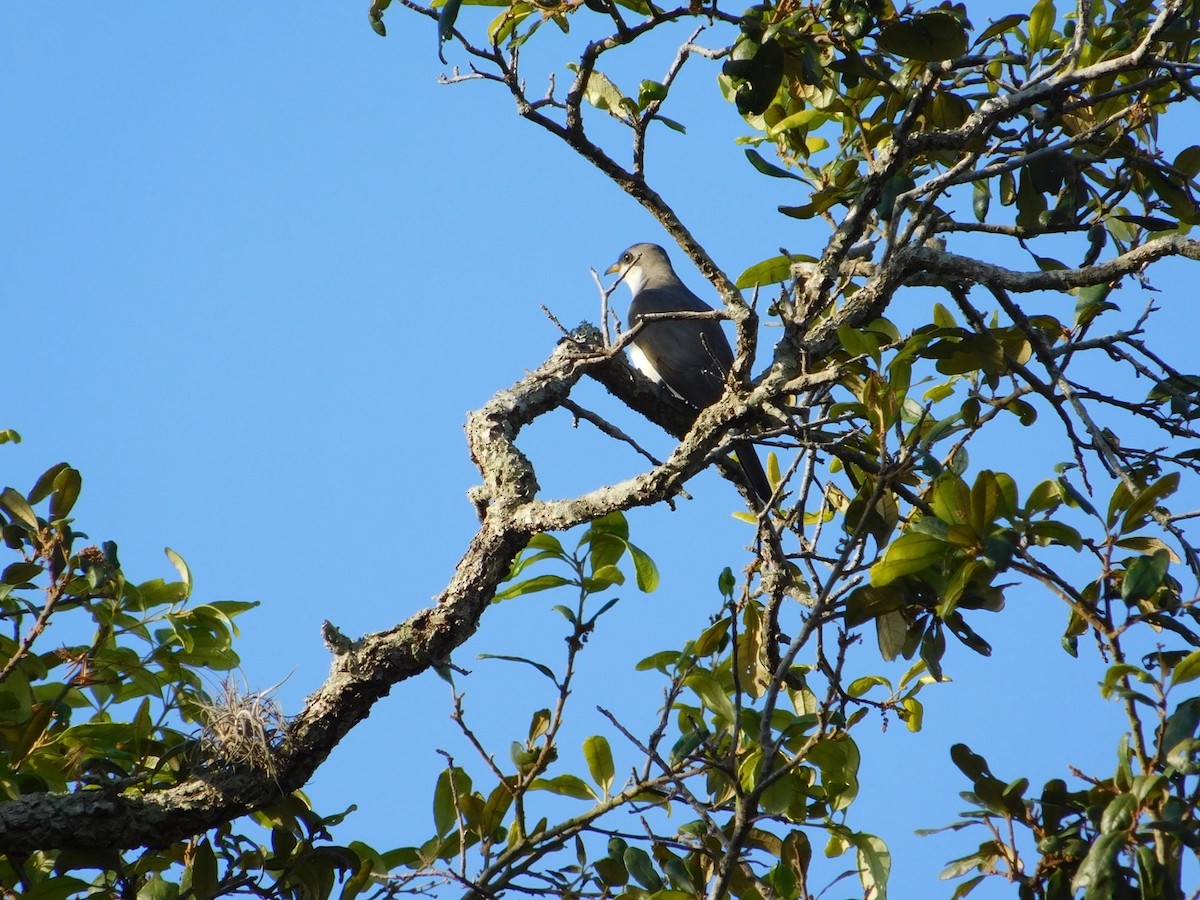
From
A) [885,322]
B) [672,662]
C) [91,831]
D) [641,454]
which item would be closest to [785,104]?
[885,322]

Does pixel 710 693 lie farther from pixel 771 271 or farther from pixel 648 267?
pixel 648 267

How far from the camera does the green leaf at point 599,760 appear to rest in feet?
9.29

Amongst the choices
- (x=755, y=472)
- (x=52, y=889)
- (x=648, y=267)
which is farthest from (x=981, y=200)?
(x=648, y=267)

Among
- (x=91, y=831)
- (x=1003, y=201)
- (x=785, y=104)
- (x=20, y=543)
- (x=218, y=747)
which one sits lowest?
(x=91, y=831)

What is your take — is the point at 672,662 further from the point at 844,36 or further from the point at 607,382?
the point at 844,36

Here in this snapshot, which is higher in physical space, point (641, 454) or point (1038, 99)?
point (1038, 99)

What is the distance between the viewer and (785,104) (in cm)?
371

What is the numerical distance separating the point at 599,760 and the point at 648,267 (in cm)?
501

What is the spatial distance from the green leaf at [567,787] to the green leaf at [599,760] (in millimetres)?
38

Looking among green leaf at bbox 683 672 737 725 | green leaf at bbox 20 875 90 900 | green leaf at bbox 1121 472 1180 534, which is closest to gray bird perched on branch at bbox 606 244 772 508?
green leaf at bbox 683 672 737 725

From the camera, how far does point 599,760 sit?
2836mm

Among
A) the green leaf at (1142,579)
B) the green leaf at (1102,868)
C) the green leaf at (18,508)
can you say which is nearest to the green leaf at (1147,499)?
the green leaf at (1142,579)

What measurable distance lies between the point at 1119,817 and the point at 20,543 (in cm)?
258

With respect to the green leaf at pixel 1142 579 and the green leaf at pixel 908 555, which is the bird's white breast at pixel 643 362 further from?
the green leaf at pixel 1142 579
